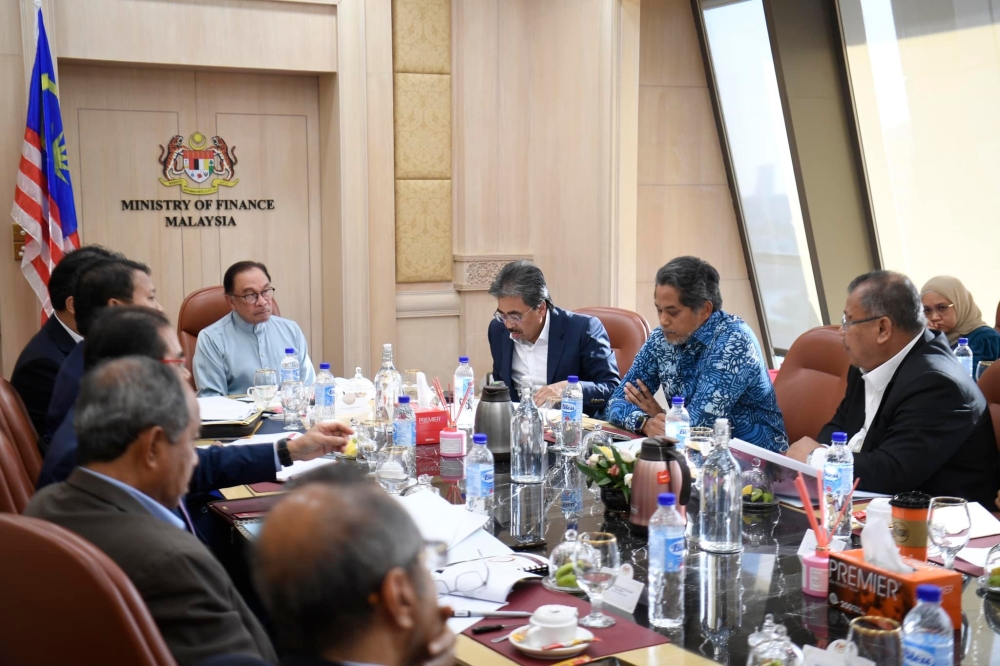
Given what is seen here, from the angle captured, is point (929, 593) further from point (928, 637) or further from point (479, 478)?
point (479, 478)

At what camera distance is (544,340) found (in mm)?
4254

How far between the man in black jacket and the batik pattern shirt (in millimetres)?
475

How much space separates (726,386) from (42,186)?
12.0ft

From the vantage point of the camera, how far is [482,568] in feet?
6.65

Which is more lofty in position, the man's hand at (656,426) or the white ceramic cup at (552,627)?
the man's hand at (656,426)

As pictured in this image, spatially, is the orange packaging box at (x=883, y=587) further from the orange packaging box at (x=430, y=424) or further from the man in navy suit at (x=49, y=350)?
the man in navy suit at (x=49, y=350)

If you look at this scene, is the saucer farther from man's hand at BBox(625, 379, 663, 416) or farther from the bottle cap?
man's hand at BBox(625, 379, 663, 416)

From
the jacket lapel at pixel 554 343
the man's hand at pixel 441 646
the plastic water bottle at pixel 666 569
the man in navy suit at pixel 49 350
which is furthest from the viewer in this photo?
the jacket lapel at pixel 554 343

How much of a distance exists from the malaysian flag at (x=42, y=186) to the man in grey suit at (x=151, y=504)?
3688mm

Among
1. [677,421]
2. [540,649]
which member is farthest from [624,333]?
[540,649]

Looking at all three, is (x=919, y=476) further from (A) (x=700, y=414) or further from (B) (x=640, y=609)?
(B) (x=640, y=609)

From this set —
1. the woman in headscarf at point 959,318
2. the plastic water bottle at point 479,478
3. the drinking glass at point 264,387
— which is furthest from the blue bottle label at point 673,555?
the woman in headscarf at point 959,318

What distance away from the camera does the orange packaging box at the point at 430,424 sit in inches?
133

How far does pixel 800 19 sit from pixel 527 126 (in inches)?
69.7
